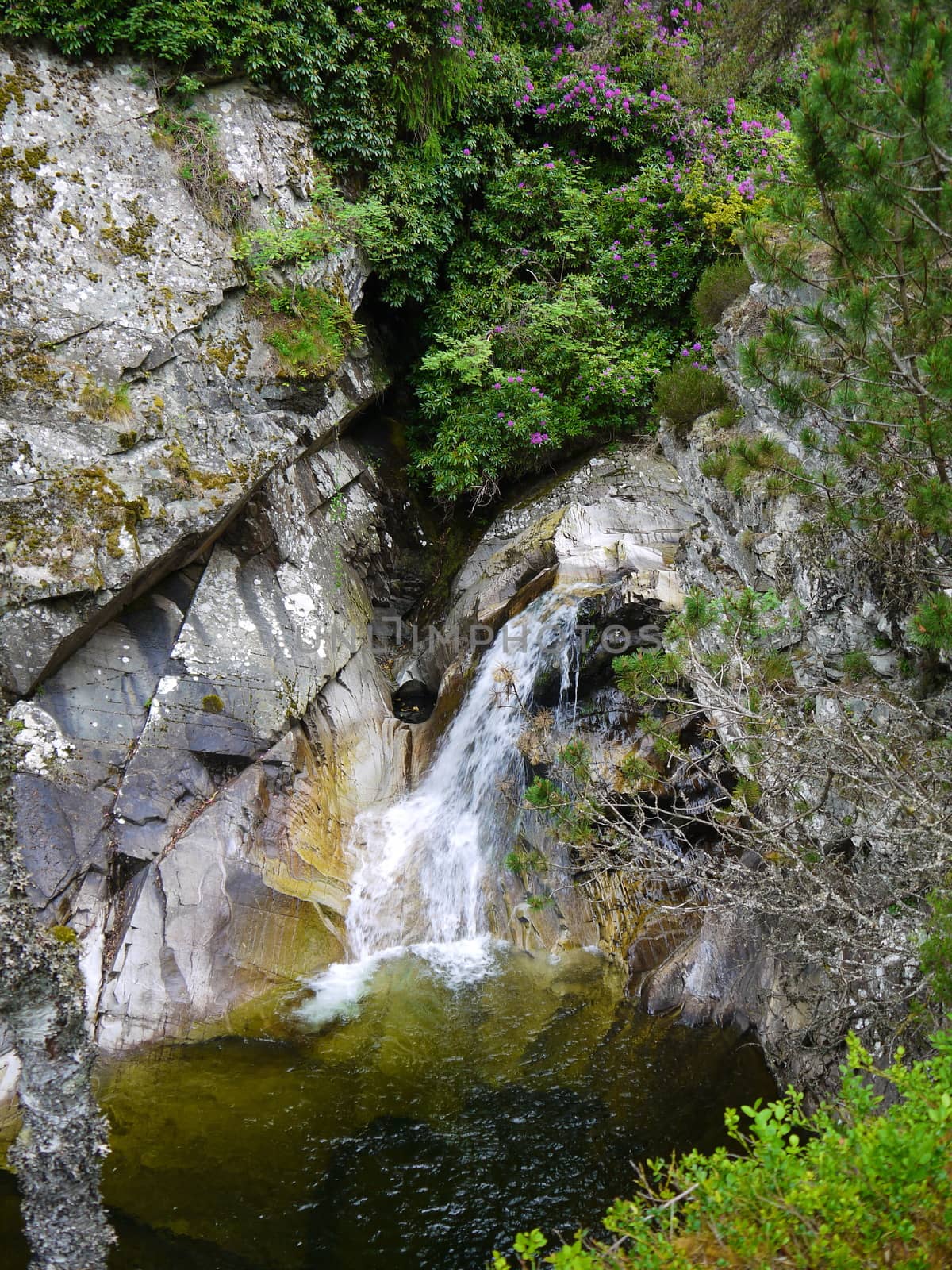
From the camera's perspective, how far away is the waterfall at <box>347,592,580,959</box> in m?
8.24

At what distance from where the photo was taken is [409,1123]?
5.90 meters

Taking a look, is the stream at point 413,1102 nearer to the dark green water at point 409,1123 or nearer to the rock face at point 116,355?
the dark green water at point 409,1123

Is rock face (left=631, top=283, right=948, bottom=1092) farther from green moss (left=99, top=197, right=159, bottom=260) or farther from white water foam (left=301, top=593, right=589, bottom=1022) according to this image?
green moss (left=99, top=197, right=159, bottom=260)

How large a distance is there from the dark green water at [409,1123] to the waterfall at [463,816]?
88 cm

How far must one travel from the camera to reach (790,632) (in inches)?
248

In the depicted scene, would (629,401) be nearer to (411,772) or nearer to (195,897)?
(411,772)

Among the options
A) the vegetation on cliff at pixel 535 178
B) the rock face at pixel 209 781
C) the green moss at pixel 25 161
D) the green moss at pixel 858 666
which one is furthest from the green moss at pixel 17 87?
the green moss at pixel 858 666

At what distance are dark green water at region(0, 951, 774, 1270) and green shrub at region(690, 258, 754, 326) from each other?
7624 millimetres

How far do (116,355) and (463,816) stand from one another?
603cm

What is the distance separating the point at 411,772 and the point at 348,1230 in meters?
5.03

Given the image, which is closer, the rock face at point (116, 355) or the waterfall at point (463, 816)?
the rock face at point (116, 355)

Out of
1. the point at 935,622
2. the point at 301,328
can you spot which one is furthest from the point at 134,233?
the point at 935,622

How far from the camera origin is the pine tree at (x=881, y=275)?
3.71 m

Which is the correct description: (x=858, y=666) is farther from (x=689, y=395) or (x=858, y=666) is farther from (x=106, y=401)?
(x=106, y=401)
